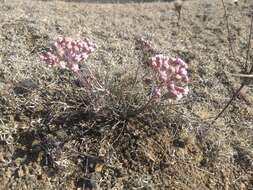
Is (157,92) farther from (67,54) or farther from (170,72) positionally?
(67,54)

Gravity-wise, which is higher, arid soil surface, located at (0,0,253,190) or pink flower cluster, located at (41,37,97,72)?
pink flower cluster, located at (41,37,97,72)

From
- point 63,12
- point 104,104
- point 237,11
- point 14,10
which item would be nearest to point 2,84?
point 104,104

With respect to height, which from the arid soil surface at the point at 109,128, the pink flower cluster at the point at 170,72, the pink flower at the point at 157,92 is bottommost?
the arid soil surface at the point at 109,128

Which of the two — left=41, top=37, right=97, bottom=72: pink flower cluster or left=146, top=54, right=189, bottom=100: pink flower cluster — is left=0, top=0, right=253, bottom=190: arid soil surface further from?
Answer: left=41, top=37, right=97, bottom=72: pink flower cluster

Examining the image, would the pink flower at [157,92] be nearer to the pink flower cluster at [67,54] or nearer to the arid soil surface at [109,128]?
the arid soil surface at [109,128]

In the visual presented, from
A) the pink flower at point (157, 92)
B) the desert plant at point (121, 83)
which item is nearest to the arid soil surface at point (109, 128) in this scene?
the desert plant at point (121, 83)

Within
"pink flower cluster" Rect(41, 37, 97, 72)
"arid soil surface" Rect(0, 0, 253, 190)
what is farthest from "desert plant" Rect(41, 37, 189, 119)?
"arid soil surface" Rect(0, 0, 253, 190)
